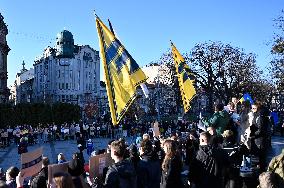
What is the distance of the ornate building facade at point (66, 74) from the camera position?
108150 mm

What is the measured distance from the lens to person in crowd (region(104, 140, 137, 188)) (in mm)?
6320

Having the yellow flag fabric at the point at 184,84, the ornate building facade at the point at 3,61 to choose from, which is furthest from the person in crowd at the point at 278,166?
the ornate building facade at the point at 3,61

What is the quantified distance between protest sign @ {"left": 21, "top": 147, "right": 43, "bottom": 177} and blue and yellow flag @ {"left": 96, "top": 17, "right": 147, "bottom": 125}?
1800 mm

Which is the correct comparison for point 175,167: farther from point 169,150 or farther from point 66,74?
point 66,74

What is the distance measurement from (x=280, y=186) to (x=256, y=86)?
56.3 m

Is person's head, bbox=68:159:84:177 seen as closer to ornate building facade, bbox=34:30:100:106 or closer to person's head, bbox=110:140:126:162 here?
person's head, bbox=110:140:126:162

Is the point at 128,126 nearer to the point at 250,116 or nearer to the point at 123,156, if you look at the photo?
the point at 250,116

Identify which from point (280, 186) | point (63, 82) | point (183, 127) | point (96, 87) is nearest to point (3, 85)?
point (63, 82)

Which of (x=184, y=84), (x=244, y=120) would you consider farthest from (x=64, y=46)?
(x=244, y=120)

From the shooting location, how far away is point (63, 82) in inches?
4272

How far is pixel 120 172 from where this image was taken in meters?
6.39

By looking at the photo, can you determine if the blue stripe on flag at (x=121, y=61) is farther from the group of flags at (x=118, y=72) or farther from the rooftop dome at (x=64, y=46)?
the rooftop dome at (x=64, y=46)

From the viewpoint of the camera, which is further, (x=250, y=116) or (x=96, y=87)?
(x=96, y=87)

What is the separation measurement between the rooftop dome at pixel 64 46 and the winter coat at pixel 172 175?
102 m
